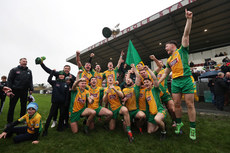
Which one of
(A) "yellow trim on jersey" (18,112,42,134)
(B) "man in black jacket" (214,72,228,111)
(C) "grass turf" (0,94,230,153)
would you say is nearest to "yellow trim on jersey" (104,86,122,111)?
(C) "grass turf" (0,94,230,153)

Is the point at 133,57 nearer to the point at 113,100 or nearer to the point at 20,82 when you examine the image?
the point at 113,100

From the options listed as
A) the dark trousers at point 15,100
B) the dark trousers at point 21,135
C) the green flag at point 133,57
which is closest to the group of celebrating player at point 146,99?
the green flag at point 133,57

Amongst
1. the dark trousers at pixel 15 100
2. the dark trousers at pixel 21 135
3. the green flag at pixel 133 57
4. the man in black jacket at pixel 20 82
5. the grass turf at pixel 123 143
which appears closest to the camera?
the grass turf at pixel 123 143

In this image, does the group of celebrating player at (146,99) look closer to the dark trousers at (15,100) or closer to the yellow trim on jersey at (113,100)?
the yellow trim on jersey at (113,100)

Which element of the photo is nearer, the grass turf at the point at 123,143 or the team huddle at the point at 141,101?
the grass turf at the point at 123,143

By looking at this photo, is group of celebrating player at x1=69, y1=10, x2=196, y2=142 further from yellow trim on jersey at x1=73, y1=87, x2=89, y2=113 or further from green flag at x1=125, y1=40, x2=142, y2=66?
green flag at x1=125, y1=40, x2=142, y2=66

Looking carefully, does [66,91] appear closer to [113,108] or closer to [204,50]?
[113,108]

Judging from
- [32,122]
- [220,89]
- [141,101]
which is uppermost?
[220,89]

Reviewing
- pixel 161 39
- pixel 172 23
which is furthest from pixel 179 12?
pixel 161 39

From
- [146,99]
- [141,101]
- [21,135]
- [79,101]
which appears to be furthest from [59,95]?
[146,99]

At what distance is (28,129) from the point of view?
273 centimetres

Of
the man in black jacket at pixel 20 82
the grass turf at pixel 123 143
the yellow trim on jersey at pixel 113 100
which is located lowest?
the grass turf at pixel 123 143

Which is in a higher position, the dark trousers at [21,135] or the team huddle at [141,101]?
the team huddle at [141,101]

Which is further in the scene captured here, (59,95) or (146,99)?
(59,95)
